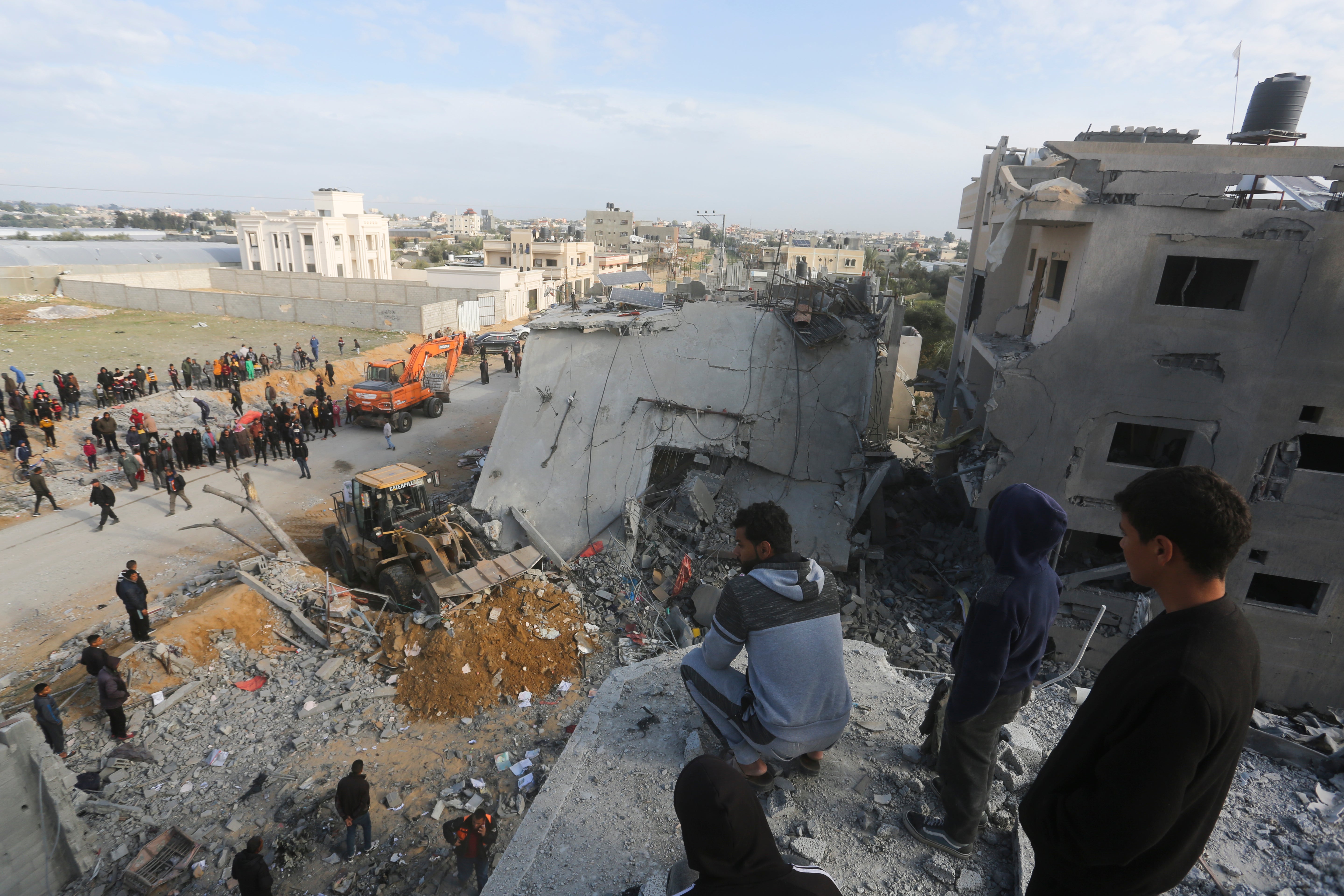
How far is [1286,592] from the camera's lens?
9.41 metres

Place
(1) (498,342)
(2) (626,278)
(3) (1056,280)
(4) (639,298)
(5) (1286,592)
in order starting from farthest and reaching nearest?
(1) (498,342) → (2) (626,278) → (4) (639,298) → (3) (1056,280) → (5) (1286,592)

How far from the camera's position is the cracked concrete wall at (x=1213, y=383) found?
7.71 m

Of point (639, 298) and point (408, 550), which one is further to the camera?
point (639, 298)

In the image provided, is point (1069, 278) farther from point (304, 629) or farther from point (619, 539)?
point (304, 629)

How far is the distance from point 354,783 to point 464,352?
97.7 feet

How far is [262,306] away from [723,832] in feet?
137

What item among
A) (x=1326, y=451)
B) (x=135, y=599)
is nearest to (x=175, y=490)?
(x=135, y=599)

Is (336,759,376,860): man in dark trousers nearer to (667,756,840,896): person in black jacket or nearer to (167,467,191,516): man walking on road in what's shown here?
(667,756,840,896): person in black jacket

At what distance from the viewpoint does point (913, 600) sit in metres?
10.6

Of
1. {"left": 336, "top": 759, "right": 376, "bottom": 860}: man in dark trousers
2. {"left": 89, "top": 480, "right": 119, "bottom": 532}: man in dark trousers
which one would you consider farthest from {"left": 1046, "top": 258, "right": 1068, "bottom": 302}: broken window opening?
{"left": 89, "top": 480, "right": 119, "bottom": 532}: man in dark trousers

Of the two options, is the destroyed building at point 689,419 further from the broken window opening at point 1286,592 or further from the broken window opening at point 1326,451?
the broken window opening at point 1326,451

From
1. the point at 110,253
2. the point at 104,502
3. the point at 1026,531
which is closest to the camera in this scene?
the point at 1026,531

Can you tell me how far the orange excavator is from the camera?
795 inches

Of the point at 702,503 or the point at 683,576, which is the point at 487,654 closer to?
the point at 683,576
